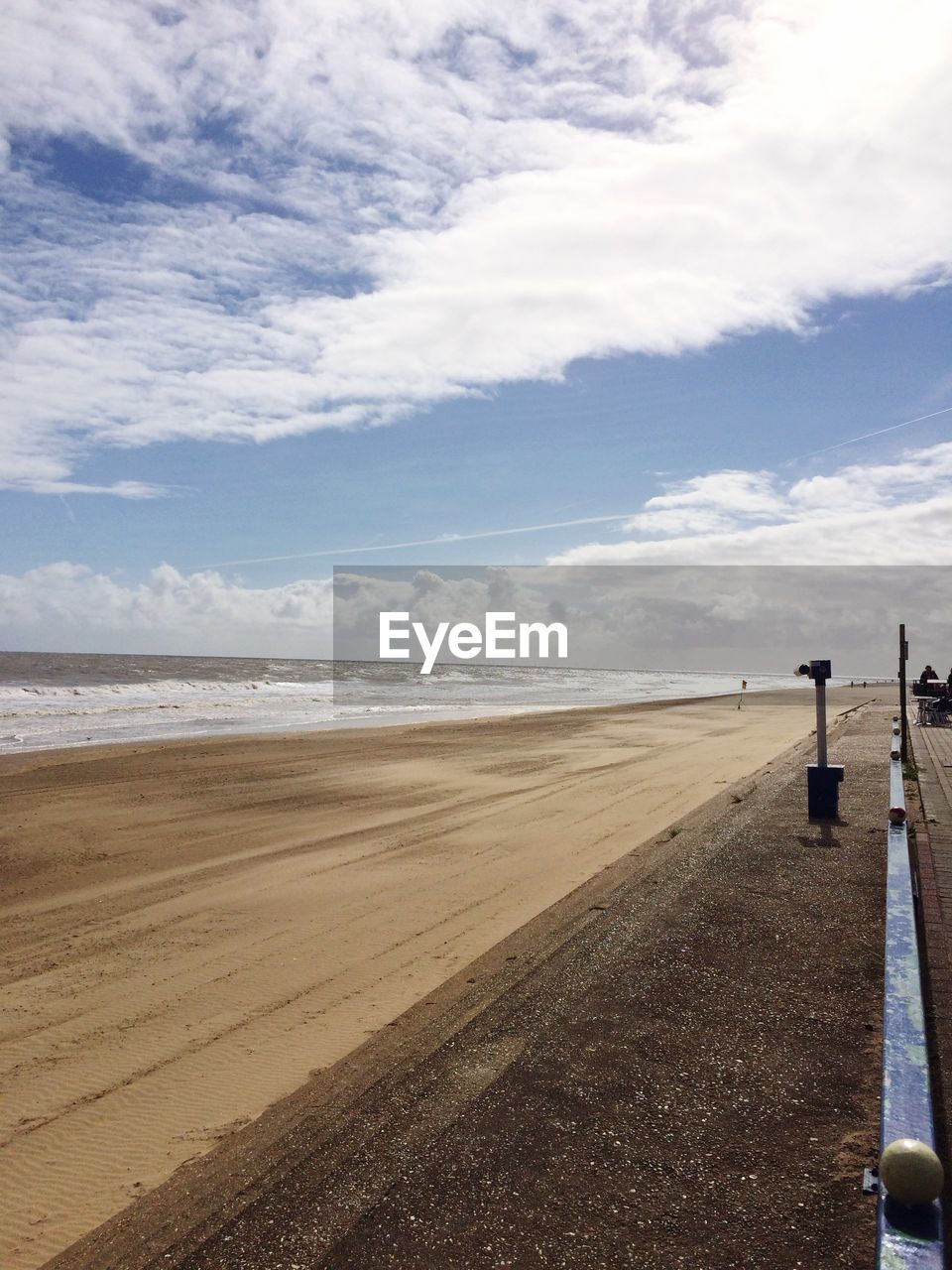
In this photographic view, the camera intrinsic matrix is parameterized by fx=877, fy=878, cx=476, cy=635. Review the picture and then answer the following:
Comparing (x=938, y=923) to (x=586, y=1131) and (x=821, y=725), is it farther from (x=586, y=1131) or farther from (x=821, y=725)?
(x=821, y=725)

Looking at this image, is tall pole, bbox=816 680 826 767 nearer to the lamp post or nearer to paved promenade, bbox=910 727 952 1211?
the lamp post

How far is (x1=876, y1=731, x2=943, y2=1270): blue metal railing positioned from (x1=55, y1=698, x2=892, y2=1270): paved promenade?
0.41 feet

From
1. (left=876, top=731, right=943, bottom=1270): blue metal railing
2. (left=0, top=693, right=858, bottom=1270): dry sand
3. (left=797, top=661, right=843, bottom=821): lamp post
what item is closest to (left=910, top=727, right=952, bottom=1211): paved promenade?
(left=876, top=731, right=943, bottom=1270): blue metal railing

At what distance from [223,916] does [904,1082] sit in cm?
592

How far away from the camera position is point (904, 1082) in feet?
12.4

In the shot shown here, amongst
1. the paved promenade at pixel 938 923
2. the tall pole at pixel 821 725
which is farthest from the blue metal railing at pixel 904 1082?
the tall pole at pixel 821 725

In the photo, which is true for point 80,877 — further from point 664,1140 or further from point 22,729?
point 22,729

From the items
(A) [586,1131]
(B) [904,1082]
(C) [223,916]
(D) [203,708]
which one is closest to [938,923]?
(B) [904,1082]

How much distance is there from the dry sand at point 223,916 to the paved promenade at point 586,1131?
1.88 feet

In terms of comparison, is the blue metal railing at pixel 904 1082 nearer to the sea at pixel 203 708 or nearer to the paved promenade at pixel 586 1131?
the paved promenade at pixel 586 1131

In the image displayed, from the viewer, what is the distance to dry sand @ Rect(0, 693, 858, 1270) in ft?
14.3

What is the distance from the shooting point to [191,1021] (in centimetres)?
557

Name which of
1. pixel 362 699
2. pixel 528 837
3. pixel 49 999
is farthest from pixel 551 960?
pixel 362 699

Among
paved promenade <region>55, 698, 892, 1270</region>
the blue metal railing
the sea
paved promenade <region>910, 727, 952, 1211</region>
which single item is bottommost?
the sea
